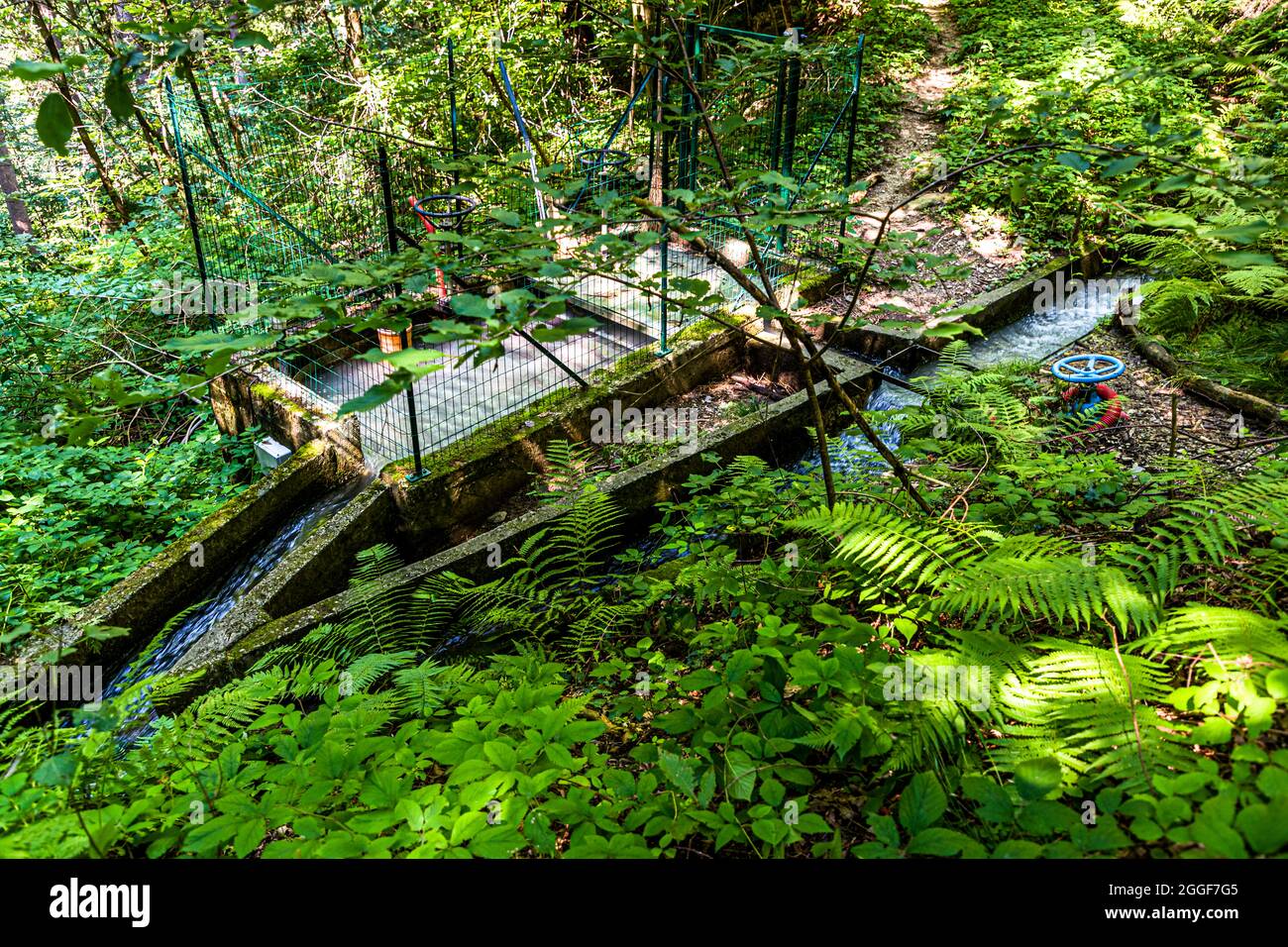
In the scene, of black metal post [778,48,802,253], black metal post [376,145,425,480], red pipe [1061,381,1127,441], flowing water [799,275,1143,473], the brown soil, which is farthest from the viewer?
black metal post [778,48,802,253]

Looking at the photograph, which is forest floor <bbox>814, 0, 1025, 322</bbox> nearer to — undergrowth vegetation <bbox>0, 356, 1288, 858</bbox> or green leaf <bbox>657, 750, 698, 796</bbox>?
undergrowth vegetation <bbox>0, 356, 1288, 858</bbox>

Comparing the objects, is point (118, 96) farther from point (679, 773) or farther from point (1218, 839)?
point (1218, 839)

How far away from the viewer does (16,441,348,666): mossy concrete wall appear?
5184mm

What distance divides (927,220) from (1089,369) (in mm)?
4635

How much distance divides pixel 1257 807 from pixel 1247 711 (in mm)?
513

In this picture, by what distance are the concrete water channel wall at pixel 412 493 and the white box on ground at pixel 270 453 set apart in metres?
0.15

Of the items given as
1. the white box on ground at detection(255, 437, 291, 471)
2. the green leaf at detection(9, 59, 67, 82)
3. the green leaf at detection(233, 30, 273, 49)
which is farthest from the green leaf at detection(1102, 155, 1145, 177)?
the white box on ground at detection(255, 437, 291, 471)

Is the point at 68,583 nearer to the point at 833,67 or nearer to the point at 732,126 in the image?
the point at 732,126

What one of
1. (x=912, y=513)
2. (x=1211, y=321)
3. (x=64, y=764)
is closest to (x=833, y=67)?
(x=1211, y=321)

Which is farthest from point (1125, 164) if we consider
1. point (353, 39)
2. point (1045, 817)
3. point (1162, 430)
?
point (353, 39)

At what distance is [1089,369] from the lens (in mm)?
5719

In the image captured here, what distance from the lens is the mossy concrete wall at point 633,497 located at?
4.66 m

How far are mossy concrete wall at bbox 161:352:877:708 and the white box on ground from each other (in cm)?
263

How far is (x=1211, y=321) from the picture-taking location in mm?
6555
